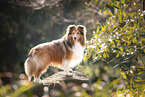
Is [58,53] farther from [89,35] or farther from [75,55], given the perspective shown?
[89,35]

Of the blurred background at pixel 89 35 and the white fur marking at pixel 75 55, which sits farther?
the blurred background at pixel 89 35

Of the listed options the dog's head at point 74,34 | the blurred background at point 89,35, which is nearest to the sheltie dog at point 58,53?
the dog's head at point 74,34

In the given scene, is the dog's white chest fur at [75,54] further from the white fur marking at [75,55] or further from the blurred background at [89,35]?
the blurred background at [89,35]

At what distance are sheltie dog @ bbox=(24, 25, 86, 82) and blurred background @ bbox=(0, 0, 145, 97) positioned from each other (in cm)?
40

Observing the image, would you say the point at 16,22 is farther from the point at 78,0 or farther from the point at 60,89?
the point at 60,89

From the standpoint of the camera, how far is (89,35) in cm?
365

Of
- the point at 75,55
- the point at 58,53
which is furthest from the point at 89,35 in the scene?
the point at 58,53

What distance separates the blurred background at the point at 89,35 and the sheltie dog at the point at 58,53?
40cm

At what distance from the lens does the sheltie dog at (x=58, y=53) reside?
7.95ft

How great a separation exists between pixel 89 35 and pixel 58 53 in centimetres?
127

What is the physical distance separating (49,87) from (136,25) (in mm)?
1765

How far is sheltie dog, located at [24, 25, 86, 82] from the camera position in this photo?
7.95ft

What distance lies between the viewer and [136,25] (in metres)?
2.90

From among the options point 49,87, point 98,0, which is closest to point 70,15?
point 98,0
